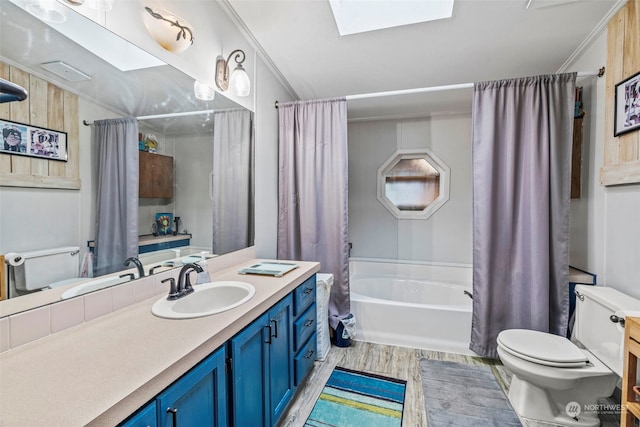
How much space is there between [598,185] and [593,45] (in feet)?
3.38

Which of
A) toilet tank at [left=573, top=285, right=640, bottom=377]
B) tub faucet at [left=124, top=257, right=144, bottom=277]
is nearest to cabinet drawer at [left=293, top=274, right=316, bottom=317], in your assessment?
tub faucet at [left=124, top=257, right=144, bottom=277]

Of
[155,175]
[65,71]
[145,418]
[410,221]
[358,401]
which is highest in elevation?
[65,71]

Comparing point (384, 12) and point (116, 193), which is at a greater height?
point (384, 12)

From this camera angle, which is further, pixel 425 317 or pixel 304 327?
pixel 425 317

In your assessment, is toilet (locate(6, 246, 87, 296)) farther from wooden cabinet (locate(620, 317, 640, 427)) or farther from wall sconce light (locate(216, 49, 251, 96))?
wooden cabinet (locate(620, 317, 640, 427))

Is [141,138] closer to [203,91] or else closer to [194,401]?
[203,91]

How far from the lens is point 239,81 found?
189 centimetres

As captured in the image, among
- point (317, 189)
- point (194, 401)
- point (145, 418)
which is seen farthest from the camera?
point (317, 189)

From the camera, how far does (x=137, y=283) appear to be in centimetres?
127

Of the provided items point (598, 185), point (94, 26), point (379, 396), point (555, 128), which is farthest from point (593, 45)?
point (94, 26)

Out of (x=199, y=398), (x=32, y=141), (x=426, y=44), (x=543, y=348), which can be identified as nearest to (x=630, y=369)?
(x=543, y=348)

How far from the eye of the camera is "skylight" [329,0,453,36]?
5.77 feet

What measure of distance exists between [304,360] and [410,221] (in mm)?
2229

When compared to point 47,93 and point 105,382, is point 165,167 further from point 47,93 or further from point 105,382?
point 105,382
